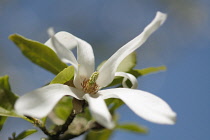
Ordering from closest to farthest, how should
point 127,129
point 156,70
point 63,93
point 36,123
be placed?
point 127,129 → point 63,93 → point 36,123 → point 156,70

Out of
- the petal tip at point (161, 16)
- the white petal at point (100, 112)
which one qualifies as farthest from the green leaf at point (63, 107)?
the petal tip at point (161, 16)

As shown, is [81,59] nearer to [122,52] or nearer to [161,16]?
[122,52]

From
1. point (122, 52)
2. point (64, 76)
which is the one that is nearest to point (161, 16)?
point (122, 52)

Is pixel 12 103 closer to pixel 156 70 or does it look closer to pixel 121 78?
pixel 121 78

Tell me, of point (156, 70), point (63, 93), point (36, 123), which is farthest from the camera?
point (156, 70)

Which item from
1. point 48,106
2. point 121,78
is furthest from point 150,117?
point 121,78

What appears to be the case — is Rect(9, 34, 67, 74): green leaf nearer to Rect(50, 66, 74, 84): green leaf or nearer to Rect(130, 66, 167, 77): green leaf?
Rect(50, 66, 74, 84): green leaf
